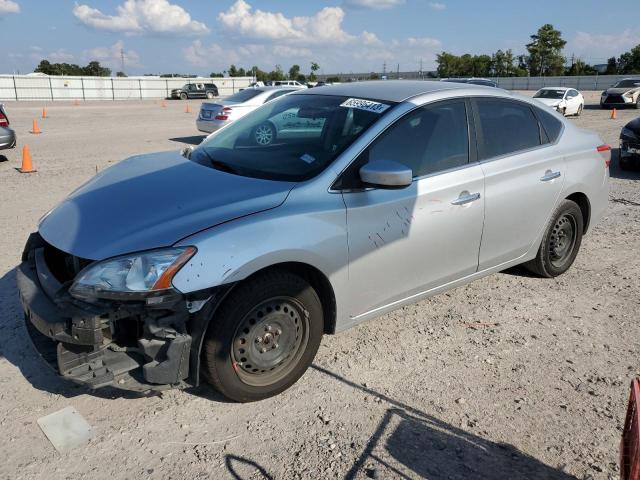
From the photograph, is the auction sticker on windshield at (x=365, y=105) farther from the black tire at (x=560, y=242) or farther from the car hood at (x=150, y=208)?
the black tire at (x=560, y=242)

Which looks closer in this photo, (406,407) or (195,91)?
(406,407)

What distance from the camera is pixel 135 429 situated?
296cm

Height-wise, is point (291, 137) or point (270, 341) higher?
point (291, 137)

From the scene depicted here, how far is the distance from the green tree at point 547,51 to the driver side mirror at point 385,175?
77.8m

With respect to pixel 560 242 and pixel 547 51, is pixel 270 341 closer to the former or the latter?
pixel 560 242

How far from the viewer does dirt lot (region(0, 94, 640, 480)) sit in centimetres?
271

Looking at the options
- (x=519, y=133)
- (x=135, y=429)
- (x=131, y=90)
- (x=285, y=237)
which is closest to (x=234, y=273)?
(x=285, y=237)

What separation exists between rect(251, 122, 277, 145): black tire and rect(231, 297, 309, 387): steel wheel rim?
142cm

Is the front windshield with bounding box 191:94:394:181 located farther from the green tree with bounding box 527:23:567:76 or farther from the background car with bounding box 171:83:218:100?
the green tree with bounding box 527:23:567:76


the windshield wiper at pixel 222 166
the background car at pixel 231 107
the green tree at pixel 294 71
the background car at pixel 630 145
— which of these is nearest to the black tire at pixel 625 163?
the background car at pixel 630 145

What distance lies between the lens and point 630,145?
34.0 ft

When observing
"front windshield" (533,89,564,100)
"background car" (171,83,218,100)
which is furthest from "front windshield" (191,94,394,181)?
"background car" (171,83,218,100)

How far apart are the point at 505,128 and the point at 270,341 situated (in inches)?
104

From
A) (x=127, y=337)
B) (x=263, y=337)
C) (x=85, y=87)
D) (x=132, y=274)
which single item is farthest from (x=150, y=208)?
(x=85, y=87)
